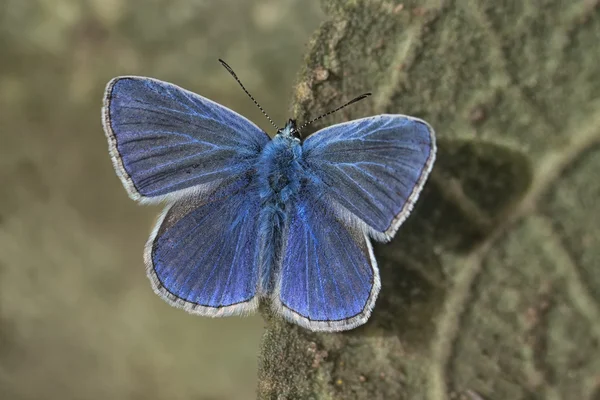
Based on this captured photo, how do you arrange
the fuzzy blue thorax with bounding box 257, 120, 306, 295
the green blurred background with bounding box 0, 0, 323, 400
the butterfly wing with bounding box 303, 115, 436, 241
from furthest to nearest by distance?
the green blurred background with bounding box 0, 0, 323, 400 < the fuzzy blue thorax with bounding box 257, 120, 306, 295 < the butterfly wing with bounding box 303, 115, 436, 241

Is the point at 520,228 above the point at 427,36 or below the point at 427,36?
below

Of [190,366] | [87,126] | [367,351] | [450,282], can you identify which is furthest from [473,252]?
[87,126]

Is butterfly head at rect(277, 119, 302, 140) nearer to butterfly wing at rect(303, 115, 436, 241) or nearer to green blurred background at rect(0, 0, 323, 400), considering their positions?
butterfly wing at rect(303, 115, 436, 241)

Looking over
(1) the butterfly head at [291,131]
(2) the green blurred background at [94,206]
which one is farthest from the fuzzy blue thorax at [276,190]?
(2) the green blurred background at [94,206]

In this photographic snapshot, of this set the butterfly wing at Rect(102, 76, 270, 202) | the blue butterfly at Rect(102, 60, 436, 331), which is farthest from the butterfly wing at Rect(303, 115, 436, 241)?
the butterfly wing at Rect(102, 76, 270, 202)

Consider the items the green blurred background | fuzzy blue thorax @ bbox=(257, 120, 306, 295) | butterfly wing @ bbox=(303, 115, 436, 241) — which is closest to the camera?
butterfly wing @ bbox=(303, 115, 436, 241)

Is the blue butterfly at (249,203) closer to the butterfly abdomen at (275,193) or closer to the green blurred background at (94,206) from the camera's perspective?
the butterfly abdomen at (275,193)

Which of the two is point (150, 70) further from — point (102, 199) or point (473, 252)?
point (473, 252)

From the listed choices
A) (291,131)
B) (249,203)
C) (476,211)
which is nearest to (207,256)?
(249,203)
